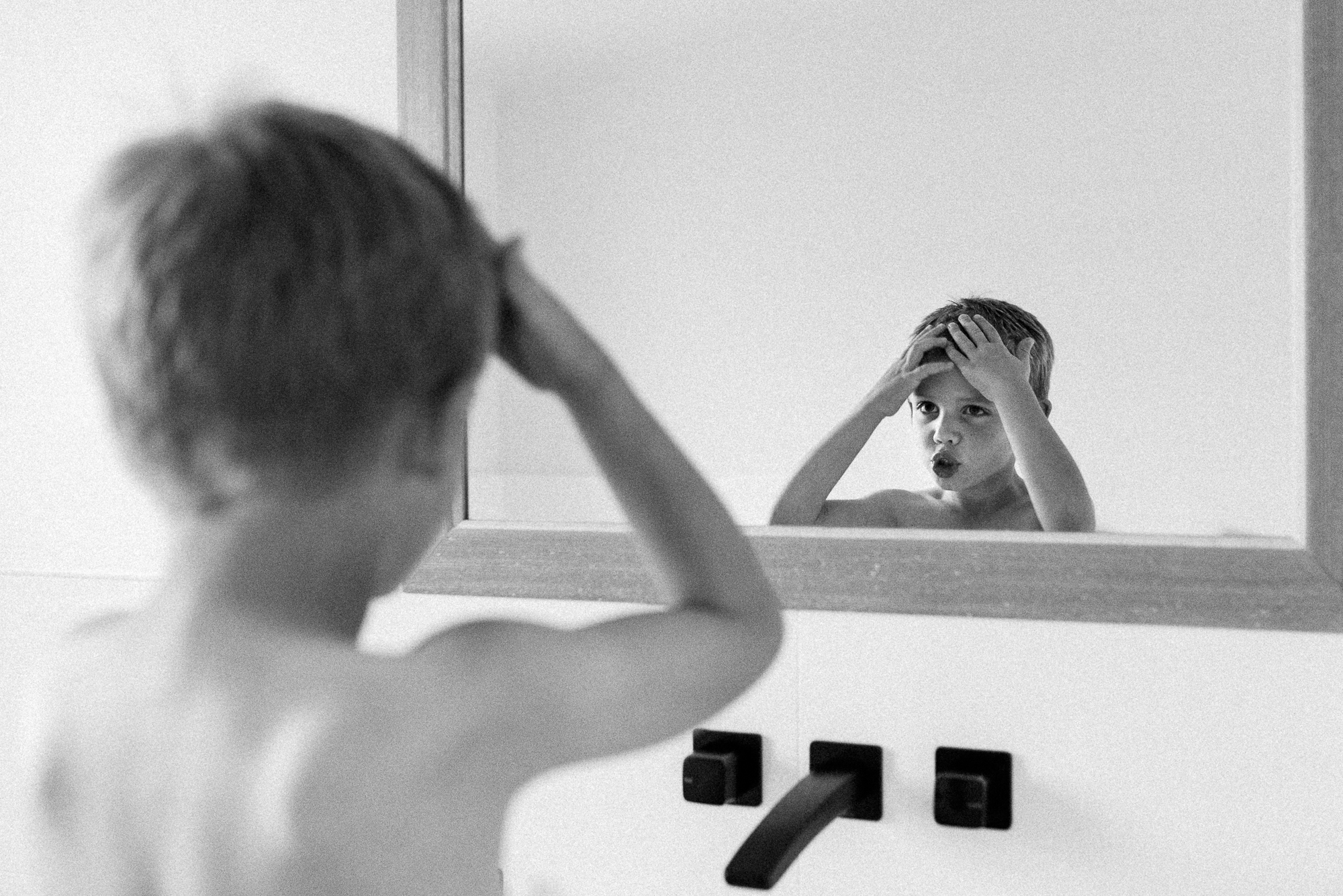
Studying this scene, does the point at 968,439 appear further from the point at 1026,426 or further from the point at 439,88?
the point at 439,88

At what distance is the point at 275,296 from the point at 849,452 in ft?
1.95

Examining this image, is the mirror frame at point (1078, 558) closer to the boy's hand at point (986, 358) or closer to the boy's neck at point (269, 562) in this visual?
the boy's hand at point (986, 358)

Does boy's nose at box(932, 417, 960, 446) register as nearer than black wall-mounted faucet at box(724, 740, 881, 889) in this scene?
No

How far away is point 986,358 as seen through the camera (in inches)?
38.0

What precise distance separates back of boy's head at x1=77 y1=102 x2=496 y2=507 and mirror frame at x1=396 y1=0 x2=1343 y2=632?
0.53 m

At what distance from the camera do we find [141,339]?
18.3 inches

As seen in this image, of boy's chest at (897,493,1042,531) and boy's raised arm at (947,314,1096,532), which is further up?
boy's raised arm at (947,314,1096,532)

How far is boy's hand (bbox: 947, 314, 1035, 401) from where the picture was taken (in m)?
0.96

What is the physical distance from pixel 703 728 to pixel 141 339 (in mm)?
635

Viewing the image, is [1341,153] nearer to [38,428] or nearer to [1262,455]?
[1262,455]

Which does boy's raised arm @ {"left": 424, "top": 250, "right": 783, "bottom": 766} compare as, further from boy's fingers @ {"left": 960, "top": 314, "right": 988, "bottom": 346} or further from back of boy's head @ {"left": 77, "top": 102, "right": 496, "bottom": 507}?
boy's fingers @ {"left": 960, "top": 314, "right": 988, "bottom": 346}

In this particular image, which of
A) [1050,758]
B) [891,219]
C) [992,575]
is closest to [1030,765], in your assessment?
[1050,758]

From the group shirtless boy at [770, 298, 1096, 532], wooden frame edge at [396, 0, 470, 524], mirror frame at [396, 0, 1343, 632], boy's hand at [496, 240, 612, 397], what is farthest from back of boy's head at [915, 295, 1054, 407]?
boy's hand at [496, 240, 612, 397]

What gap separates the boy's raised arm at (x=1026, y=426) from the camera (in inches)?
36.6
